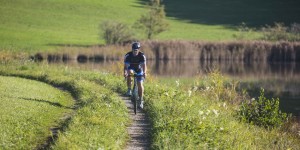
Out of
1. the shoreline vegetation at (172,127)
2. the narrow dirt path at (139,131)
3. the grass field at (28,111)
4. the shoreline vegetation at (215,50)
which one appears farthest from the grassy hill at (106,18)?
the narrow dirt path at (139,131)

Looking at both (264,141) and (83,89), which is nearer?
(264,141)

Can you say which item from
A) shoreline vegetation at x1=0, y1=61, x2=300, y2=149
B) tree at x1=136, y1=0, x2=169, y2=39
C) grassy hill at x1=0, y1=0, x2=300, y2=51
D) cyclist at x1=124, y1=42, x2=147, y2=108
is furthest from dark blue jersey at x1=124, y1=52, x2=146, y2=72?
tree at x1=136, y1=0, x2=169, y2=39

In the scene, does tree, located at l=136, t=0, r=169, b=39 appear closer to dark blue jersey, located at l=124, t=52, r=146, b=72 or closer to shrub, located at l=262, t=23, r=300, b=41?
shrub, located at l=262, t=23, r=300, b=41

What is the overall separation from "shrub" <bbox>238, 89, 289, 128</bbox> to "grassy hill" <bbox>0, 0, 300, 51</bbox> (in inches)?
2261

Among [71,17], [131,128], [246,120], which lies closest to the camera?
[131,128]

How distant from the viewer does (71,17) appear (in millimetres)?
107625

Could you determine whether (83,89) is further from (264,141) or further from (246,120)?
(264,141)

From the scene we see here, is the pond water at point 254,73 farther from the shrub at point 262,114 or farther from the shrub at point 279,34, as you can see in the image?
the shrub at point 279,34

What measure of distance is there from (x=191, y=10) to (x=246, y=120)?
97.5 metres

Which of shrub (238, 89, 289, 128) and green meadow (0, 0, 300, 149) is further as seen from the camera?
shrub (238, 89, 289, 128)

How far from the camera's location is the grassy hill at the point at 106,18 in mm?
90688

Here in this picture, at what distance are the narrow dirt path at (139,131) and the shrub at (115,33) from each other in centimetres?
6040

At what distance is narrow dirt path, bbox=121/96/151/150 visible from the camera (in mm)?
16984

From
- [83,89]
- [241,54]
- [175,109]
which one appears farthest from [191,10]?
[175,109]
